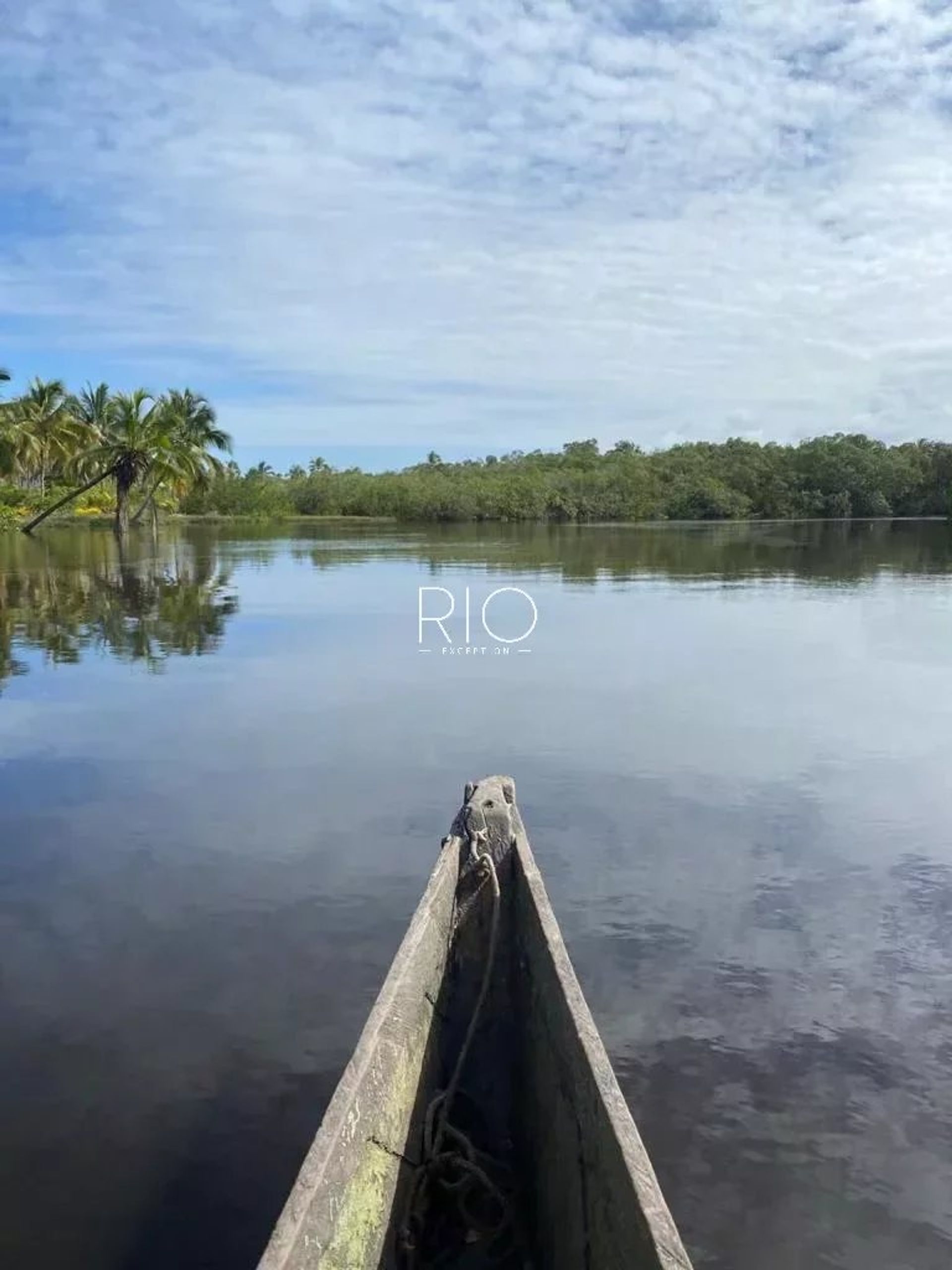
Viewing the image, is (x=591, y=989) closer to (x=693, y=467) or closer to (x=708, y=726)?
(x=708, y=726)

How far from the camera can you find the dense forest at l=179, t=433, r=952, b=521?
76312mm

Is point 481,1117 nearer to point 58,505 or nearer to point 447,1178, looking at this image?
point 447,1178

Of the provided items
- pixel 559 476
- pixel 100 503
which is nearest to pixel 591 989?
pixel 100 503

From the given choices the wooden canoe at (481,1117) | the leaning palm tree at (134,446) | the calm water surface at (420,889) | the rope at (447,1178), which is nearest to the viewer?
the wooden canoe at (481,1117)

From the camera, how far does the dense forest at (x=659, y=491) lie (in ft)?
250

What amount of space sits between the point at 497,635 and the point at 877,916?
10958mm

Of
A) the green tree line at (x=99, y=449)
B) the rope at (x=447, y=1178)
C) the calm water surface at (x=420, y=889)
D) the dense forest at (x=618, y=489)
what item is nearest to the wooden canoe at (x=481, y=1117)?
the rope at (x=447, y=1178)

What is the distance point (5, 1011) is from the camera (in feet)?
16.0

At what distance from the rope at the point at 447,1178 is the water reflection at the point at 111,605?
1094cm

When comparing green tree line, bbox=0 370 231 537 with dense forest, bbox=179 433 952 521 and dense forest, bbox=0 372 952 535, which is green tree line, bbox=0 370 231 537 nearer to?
dense forest, bbox=0 372 952 535

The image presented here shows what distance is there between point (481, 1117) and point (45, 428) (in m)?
52.5

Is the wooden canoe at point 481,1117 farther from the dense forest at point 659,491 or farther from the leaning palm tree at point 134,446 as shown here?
the dense forest at point 659,491

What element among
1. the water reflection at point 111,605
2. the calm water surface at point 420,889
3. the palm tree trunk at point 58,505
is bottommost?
the calm water surface at point 420,889

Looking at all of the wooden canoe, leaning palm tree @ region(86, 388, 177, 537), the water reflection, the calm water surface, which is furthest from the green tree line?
the wooden canoe
